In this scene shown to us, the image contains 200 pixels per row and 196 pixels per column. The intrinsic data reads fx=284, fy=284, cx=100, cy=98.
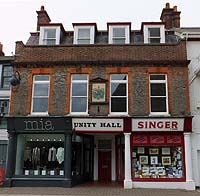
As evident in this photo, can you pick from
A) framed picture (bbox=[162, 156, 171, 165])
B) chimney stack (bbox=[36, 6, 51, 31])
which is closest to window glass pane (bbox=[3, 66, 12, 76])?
chimney stack (bbox=[36, 6, 51, 31])

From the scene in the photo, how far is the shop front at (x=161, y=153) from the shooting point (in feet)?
48.8

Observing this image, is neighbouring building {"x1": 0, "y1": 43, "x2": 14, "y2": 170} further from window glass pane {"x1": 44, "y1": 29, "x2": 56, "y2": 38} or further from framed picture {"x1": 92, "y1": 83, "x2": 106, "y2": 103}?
framed picture {"x1": 92, "y1": 83, "x2": 106, "y2": 103}

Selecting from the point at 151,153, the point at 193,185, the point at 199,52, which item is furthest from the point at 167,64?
the point at 193,185

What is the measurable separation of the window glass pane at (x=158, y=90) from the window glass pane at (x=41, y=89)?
19.5ft

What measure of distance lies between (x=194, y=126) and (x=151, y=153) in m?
2.76

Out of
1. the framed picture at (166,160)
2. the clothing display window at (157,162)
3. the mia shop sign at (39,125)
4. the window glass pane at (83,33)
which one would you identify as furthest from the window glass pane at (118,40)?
the framed picture at (166,160)

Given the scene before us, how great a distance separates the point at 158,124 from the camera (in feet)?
49.6

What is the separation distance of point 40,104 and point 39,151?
2.61m

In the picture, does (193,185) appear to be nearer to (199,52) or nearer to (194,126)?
(194,126)

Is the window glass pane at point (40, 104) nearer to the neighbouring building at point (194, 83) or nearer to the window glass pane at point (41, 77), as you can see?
the window glass pane at point (41, 77)

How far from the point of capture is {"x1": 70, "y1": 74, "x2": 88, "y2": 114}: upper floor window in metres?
15.8

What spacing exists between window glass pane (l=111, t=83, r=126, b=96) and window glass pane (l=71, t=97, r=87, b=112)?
166 cm

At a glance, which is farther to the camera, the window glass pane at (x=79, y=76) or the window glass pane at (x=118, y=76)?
the window glass pane at (x=79, y=76)

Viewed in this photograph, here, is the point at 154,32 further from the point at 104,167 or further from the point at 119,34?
the point at 104,167
